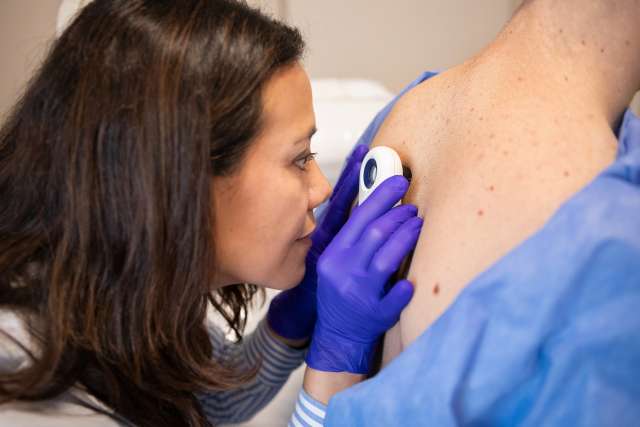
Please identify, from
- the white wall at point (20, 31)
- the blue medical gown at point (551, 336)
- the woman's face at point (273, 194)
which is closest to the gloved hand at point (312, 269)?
the woman's face at point (273, 194)

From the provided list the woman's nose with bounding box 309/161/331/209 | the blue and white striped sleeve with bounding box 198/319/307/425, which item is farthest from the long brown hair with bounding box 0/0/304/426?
the blue and white striped sleeve with bounding box 198/319/307/425

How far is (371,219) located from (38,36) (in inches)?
57.6

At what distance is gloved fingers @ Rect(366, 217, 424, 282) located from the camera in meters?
0.69

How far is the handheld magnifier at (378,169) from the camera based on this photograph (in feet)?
2.47

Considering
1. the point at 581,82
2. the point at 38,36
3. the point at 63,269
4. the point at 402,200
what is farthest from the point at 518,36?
the point at 38,36

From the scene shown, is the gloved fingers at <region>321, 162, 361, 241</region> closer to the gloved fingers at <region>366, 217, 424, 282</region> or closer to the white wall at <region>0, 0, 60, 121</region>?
the gloved fingers at <region>366, 217, 424, 282</region>

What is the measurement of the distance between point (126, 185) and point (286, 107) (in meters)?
0.21

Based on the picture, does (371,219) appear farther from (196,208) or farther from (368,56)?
(368,56)

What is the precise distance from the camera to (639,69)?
0.72 meters

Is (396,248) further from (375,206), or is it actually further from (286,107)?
(286,107)

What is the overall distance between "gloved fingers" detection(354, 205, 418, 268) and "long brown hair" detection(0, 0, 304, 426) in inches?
7.2

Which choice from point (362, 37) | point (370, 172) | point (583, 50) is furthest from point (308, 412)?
point (362, 37)

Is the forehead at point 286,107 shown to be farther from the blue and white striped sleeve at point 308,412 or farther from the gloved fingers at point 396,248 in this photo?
the blue and white striped sleeve at point 308,412

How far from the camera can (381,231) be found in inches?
27.8
